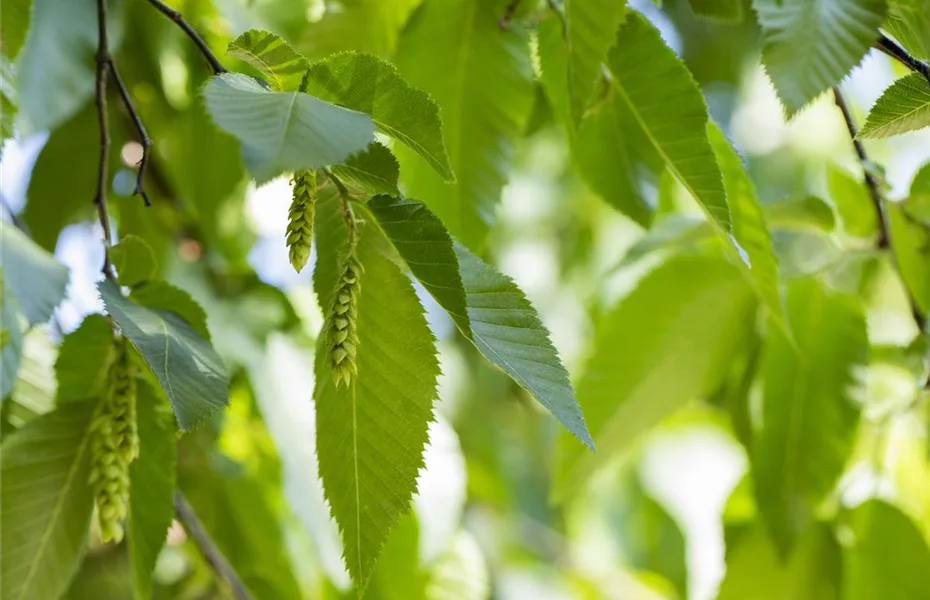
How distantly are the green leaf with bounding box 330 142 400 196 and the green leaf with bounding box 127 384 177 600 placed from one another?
20 cm

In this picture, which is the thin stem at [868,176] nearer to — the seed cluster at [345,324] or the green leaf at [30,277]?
the seed cluster at [345,324]

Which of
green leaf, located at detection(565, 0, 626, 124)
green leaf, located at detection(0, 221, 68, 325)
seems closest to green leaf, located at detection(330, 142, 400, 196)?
green leaf, located at detection(565, 0, 626, 124)

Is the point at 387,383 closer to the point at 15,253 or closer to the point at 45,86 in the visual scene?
the point at 15,253

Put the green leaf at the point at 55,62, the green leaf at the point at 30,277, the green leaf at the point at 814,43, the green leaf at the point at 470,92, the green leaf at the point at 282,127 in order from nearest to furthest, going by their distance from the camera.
A: the green leaf at the point at 282,127 → the green leaf at the point at 814,43 → the green leaf at the point at 30,277 → the green leaf at the point at 470,92 → the green leaf at the point at 55,62

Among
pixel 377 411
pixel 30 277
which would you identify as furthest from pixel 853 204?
pixel 30 277

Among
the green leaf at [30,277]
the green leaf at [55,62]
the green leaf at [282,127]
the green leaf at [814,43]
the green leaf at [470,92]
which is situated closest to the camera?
the green leaf at [282,127]

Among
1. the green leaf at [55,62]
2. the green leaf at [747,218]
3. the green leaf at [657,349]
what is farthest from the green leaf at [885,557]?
the green leaf at [55,62]

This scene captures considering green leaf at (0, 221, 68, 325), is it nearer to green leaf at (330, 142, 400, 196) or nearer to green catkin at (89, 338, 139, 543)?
green catkin at (89, 338, 139, 543)

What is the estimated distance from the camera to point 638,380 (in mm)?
750

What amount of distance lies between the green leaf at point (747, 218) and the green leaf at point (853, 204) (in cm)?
25

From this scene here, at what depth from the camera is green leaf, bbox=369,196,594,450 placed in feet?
1.19

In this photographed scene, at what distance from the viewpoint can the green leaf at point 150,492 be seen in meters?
0.49

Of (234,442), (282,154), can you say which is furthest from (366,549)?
(234,442)

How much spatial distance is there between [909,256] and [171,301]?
19.3 inches
